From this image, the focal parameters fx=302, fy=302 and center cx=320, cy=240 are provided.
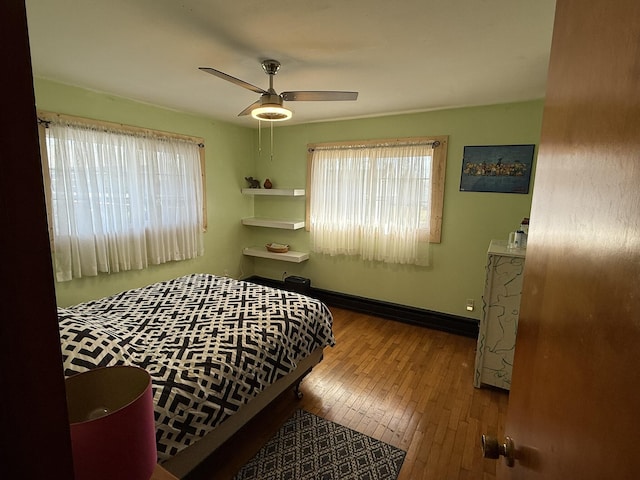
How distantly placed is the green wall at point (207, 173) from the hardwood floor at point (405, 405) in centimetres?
212

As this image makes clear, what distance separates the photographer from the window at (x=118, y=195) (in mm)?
2670

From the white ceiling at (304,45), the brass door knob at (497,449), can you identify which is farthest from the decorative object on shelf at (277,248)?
the brass door knob at (497,449)

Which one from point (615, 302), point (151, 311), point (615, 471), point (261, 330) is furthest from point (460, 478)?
point (151, 311)

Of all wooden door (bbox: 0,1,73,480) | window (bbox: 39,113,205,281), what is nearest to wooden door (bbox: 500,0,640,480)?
wooden door (bbox: 0,1,73,480)

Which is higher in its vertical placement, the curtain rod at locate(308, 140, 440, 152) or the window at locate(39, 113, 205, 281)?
the curtain rod at locate(308, 140, 440, 152)

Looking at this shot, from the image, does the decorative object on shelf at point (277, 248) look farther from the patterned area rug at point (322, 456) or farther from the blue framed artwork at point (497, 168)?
the patterned area rug at point (322, 456)

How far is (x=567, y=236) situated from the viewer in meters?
0.52

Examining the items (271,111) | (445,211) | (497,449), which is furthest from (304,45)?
(445,211)

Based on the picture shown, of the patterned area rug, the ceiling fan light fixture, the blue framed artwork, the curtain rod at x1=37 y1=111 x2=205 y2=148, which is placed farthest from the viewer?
the blue framed artwork

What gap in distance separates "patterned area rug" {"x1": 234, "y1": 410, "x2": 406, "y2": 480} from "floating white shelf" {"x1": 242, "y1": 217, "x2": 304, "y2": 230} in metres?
2.59

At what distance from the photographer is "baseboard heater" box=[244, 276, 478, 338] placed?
341 cm

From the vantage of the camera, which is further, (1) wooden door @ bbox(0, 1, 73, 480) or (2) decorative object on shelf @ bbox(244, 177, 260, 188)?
(2) decorative object on shelf @ bbox(244, 177, 260, 188)

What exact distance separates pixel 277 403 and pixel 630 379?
2.31 metres

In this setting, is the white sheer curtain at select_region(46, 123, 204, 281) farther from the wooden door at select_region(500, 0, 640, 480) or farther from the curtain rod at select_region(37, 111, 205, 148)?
the wooden door at select_region(500, 0, 640, 480)
